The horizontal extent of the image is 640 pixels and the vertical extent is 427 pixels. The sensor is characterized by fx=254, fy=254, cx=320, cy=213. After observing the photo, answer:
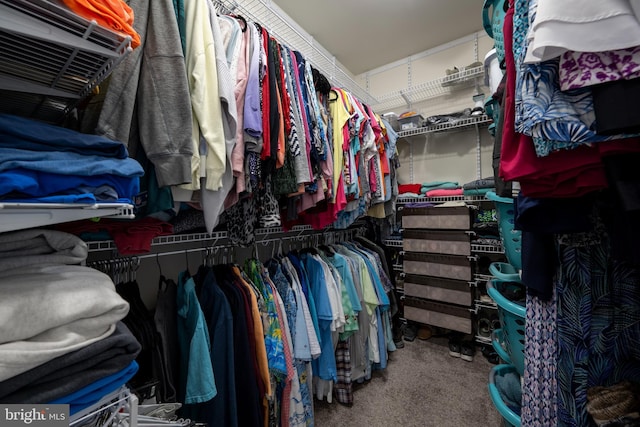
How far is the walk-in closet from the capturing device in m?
0.43

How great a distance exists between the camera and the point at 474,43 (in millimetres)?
2266

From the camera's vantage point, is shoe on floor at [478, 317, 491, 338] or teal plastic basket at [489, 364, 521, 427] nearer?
teal plastic basket at [489, 364, 521, 427]

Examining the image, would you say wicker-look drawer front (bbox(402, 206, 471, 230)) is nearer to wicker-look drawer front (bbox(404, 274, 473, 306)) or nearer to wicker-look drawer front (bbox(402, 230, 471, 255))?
wicker-look drawer front (bbox(402, 230, 471, 255))

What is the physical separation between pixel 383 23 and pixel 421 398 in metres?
2.72

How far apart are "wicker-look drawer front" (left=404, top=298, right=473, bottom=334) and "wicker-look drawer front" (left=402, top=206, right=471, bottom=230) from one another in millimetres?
626

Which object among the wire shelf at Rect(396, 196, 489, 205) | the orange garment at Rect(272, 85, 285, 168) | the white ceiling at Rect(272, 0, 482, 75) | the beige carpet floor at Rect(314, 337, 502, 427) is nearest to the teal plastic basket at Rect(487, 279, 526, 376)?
the beige carpet floor at Rect(314, 337, 502, 427)

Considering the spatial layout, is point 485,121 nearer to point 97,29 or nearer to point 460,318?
point 460,318

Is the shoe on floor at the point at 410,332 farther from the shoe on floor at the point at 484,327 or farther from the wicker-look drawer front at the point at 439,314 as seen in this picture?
the shoe on floor at the point at 484,327

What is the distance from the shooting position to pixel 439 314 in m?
2.02

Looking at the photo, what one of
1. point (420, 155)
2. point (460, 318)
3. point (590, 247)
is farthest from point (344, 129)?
point (460, 318)

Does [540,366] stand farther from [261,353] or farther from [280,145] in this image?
[280,145]

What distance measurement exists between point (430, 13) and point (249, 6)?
4.72 ft

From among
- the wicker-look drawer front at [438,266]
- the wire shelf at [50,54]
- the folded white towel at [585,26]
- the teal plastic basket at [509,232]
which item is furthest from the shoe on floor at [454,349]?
the wire shelf at [50,54]

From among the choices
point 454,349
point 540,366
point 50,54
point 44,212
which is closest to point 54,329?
point 44,212
